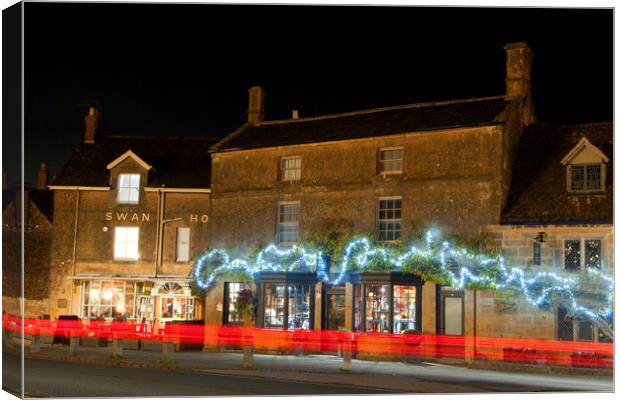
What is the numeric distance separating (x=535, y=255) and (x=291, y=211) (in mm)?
8172

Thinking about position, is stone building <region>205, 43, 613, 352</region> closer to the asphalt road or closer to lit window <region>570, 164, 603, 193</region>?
lit window <region>570, 164, 603, 193</region>

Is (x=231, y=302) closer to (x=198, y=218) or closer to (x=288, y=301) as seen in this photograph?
(x=288, y=301)

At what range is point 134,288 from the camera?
32938 mm

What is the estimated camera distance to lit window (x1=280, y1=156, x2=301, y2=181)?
2905 cm

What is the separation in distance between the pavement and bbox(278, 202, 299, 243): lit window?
154 inches

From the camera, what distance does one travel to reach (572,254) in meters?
24.3

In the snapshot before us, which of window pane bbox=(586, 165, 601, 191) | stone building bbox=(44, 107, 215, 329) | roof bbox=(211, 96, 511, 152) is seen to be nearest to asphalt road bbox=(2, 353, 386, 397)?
roof bbox=(211, 96, 511, 152)

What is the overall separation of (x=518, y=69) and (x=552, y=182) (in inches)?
160

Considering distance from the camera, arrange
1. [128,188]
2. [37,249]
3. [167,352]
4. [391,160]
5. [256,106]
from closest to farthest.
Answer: [167,352]
[391,160]
[256,106]
[128,188]
[37,249]

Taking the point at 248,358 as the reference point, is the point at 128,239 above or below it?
above

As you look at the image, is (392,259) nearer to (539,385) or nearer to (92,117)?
(539,385)

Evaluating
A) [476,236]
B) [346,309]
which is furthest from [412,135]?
[346,309]

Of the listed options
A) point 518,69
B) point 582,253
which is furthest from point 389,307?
point 518,69

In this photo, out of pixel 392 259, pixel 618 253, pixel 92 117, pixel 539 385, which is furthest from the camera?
pixel 92 117
